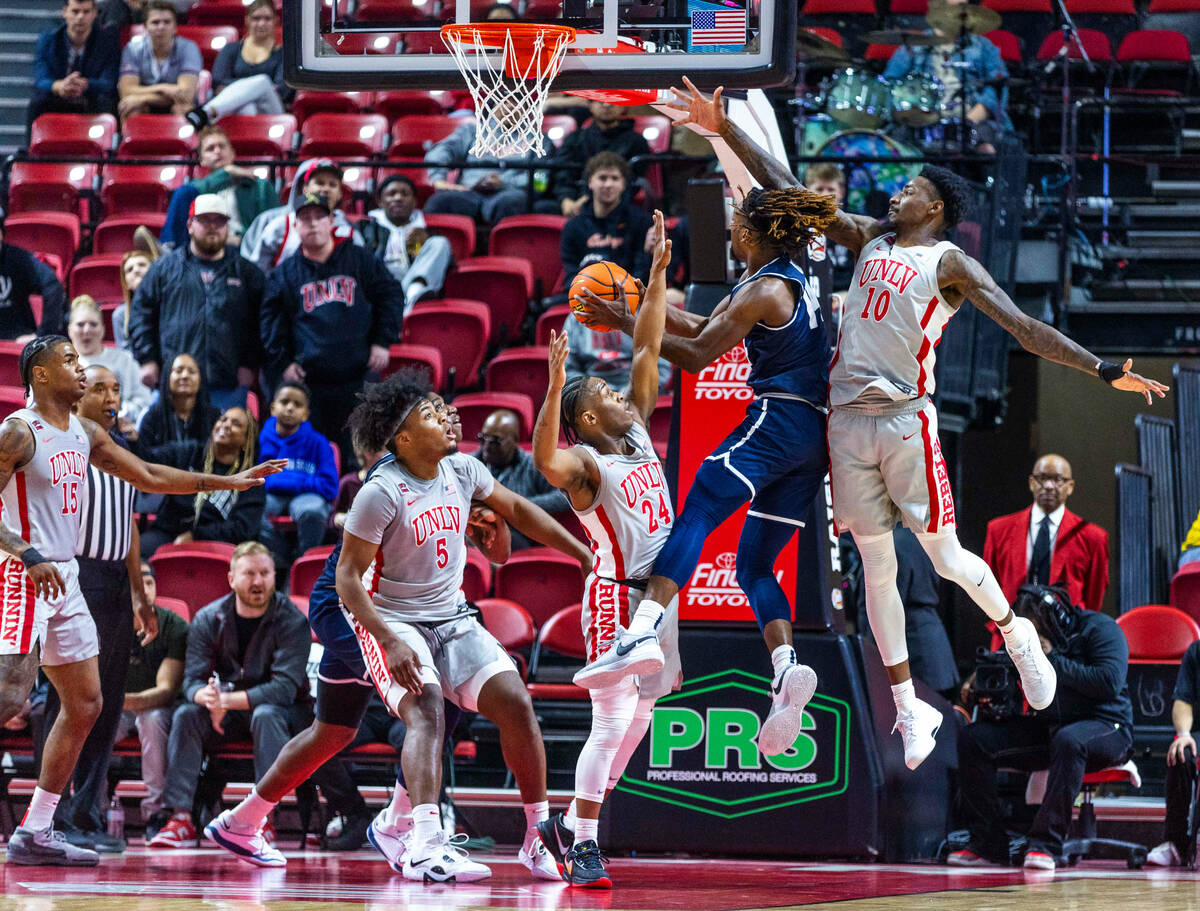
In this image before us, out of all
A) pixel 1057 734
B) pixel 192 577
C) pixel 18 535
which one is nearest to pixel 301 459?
pixel 192 577

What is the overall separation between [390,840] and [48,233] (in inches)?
309

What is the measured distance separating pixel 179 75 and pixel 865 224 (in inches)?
370

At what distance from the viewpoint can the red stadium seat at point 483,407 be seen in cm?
1079

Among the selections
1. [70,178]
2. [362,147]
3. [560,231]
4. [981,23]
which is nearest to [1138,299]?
[981,23]

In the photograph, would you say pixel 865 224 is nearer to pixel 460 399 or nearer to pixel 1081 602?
pixel 1081 602

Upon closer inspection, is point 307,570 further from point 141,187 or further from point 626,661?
point 141,187

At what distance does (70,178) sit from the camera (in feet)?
46.2

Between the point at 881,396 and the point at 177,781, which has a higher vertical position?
the point at 881,396

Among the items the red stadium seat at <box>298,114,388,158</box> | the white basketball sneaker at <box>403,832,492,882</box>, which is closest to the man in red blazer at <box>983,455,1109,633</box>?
the white basketball sneaker at <box>403,832,492,882</box>

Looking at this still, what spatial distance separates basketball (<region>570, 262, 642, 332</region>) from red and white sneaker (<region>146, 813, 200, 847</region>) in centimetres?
366

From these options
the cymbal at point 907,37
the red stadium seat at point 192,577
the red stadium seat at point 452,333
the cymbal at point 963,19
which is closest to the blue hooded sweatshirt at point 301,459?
the red stadium seat at point 192,577

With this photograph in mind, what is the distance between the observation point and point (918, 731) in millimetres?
6293

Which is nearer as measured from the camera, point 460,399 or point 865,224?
point 865,224

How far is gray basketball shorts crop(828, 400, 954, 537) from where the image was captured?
611cm
